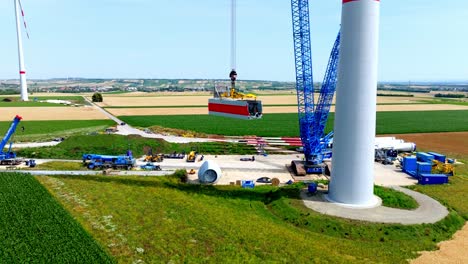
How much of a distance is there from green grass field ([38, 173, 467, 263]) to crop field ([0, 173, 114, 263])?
1.07 m

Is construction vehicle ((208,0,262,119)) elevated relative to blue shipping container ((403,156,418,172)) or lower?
elevated

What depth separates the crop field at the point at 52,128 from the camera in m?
82.8

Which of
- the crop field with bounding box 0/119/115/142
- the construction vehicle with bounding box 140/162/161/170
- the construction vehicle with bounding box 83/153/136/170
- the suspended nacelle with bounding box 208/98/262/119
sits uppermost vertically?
the suspended nacelle with bounding box 208/98/262/119

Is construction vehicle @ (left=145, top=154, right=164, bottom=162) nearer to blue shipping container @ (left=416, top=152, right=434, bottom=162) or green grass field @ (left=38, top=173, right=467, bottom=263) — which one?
green grass field @ (left=38, top=173, right=467, bottom=263)

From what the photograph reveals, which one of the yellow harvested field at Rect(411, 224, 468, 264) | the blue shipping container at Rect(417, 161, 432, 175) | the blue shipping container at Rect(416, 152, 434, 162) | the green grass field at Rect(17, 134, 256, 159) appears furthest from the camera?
the green grass field at Rect(17, 134, 256, 159)

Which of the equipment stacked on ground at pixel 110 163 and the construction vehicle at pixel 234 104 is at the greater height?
the construction vehicle at pixel 234 104

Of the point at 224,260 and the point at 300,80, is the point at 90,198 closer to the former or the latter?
the point at 224,260

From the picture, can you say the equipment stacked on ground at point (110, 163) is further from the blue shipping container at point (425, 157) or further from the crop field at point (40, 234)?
the blue shipping container at point (425, 157)

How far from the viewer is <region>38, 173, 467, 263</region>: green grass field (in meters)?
25.0

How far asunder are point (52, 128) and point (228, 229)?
263 ft

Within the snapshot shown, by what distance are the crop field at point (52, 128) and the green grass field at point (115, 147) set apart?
636 inches

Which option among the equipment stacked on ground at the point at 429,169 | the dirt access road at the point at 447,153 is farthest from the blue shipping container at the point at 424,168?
the dirt access road at the point at 447,153

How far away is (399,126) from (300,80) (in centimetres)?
6088

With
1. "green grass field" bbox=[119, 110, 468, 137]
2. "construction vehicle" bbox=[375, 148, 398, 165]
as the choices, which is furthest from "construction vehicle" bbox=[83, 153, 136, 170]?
"construction vehicle" bbox=[375, 148, 398, 165]
